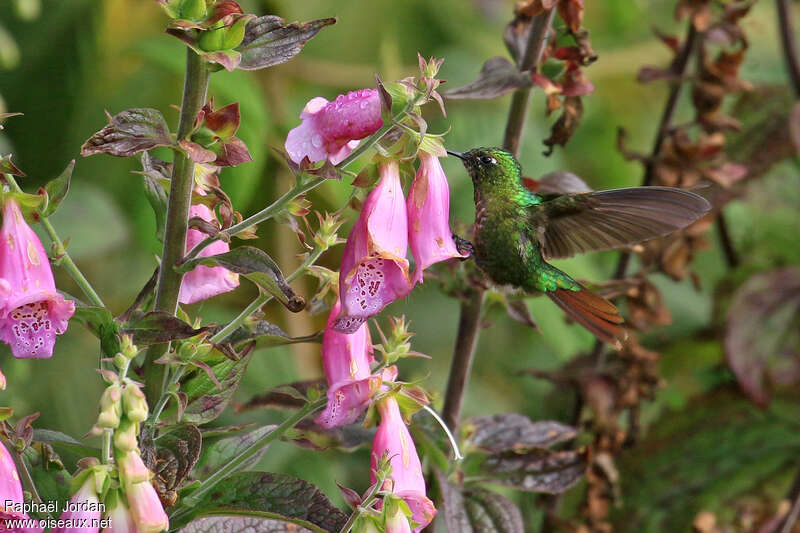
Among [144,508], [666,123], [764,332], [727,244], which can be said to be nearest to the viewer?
[144,508]

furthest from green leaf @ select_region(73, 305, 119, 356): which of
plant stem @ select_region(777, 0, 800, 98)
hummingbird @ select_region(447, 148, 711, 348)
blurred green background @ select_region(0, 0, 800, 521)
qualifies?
plant stem @ select_region(777, 0, 800, 98)

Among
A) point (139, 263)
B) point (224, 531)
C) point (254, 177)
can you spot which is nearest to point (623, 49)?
point (254, 177)

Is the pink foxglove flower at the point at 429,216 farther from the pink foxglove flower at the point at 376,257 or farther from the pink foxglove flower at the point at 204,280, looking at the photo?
the pink foxglove flower at the point at 204,280

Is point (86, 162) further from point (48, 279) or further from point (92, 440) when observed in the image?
point (48, 279)

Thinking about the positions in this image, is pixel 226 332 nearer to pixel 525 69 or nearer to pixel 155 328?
pixel 155 328

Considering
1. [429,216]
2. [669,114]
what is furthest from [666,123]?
[429,216]

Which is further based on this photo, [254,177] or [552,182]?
[254,177]
